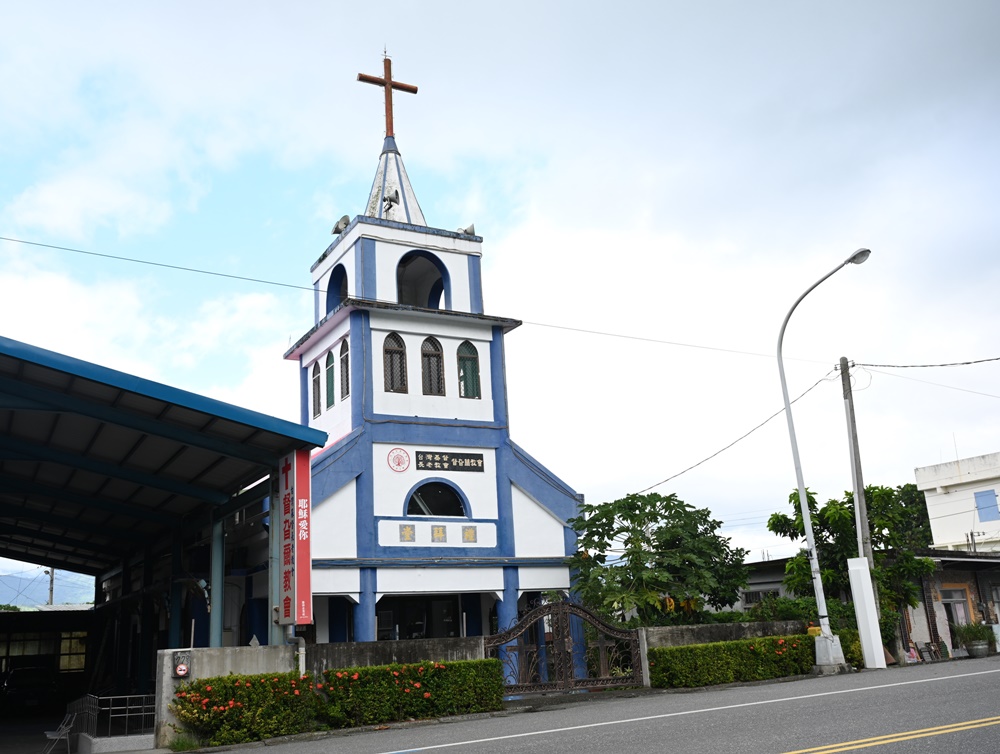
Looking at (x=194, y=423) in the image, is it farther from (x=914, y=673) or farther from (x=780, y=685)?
(x=914, y=673)

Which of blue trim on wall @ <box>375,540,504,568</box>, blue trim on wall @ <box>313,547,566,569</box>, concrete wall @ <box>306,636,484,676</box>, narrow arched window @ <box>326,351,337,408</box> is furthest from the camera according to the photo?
narrow arched window @ <box>326,351,337,408</box>

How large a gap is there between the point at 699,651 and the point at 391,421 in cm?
851

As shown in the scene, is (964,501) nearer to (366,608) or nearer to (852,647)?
(852,647)

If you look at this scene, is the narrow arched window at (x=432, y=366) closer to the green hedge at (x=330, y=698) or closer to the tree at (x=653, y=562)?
the tree at (x=653, y=562)

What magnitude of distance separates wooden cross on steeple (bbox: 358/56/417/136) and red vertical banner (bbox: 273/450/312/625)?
13.1 m

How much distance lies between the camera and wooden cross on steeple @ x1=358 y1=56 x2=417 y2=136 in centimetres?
2570

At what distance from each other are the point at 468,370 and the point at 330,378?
356 centimetres

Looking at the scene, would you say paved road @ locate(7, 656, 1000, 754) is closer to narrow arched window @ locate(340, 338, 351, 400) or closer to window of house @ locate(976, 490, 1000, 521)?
narrow arched window @ locate(340, 338, 351, 400)

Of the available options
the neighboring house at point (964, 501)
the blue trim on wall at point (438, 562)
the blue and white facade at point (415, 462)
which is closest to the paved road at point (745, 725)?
the blue trim on wall at point (438, 562)

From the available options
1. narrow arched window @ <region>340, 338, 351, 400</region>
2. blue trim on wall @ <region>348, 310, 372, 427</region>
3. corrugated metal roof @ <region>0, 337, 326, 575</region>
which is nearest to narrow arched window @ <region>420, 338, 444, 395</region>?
blue trim on wall @ <region>348, 310, 372, 427</region>

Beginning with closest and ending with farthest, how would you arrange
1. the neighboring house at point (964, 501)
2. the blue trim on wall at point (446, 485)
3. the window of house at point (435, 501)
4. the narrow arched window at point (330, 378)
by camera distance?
1. the blue trim on wall at point (446, 485)
2. the window of house at point (435, 501)
3. the narrow arched window at point (330, 378)
4. the neighboring house at point (964, 501)

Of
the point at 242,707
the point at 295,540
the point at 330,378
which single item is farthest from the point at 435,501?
the point at 242,707

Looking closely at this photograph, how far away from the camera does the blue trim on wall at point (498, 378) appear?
23516 millimetres

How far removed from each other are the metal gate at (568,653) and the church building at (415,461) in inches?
113
